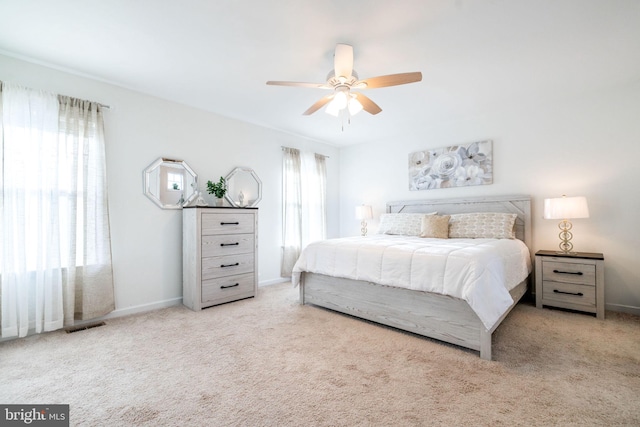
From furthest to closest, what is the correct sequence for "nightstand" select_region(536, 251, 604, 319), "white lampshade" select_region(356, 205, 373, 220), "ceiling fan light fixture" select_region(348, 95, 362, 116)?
"white lampshade" select_region(356, 205, 373, 220), "nightstand" select_region(536, 251, 604, 319), "ceiling fan light fixture" select_region(348, 95, 362, 116)

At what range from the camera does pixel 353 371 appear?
1.88 meters

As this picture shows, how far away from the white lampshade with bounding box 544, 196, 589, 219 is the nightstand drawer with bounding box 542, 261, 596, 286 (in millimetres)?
505

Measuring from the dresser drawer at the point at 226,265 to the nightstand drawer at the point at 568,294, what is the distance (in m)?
3.37

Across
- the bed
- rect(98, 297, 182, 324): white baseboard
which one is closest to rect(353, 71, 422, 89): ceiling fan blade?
the bed

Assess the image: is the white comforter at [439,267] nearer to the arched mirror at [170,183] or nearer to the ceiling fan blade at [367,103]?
the ceiling fan blade at [367,103]

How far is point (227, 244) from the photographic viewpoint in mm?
3395

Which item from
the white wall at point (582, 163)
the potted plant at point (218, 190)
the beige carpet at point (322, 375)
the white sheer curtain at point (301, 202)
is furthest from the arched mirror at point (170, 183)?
the white wall at point (582, 163)

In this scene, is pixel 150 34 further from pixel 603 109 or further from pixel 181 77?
pixel 603 109

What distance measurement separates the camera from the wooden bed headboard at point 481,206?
358cm

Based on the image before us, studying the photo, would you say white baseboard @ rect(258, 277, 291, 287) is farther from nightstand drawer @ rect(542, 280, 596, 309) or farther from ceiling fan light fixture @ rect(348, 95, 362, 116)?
nightstand drawer @ rect(542, 280, 596, 309)

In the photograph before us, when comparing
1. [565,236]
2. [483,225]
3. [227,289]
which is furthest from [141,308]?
[565,236]

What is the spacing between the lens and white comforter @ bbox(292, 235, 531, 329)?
205 cm

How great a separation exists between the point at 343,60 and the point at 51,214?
2.85 m

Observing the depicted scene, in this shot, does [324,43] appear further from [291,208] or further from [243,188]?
[291,208]
